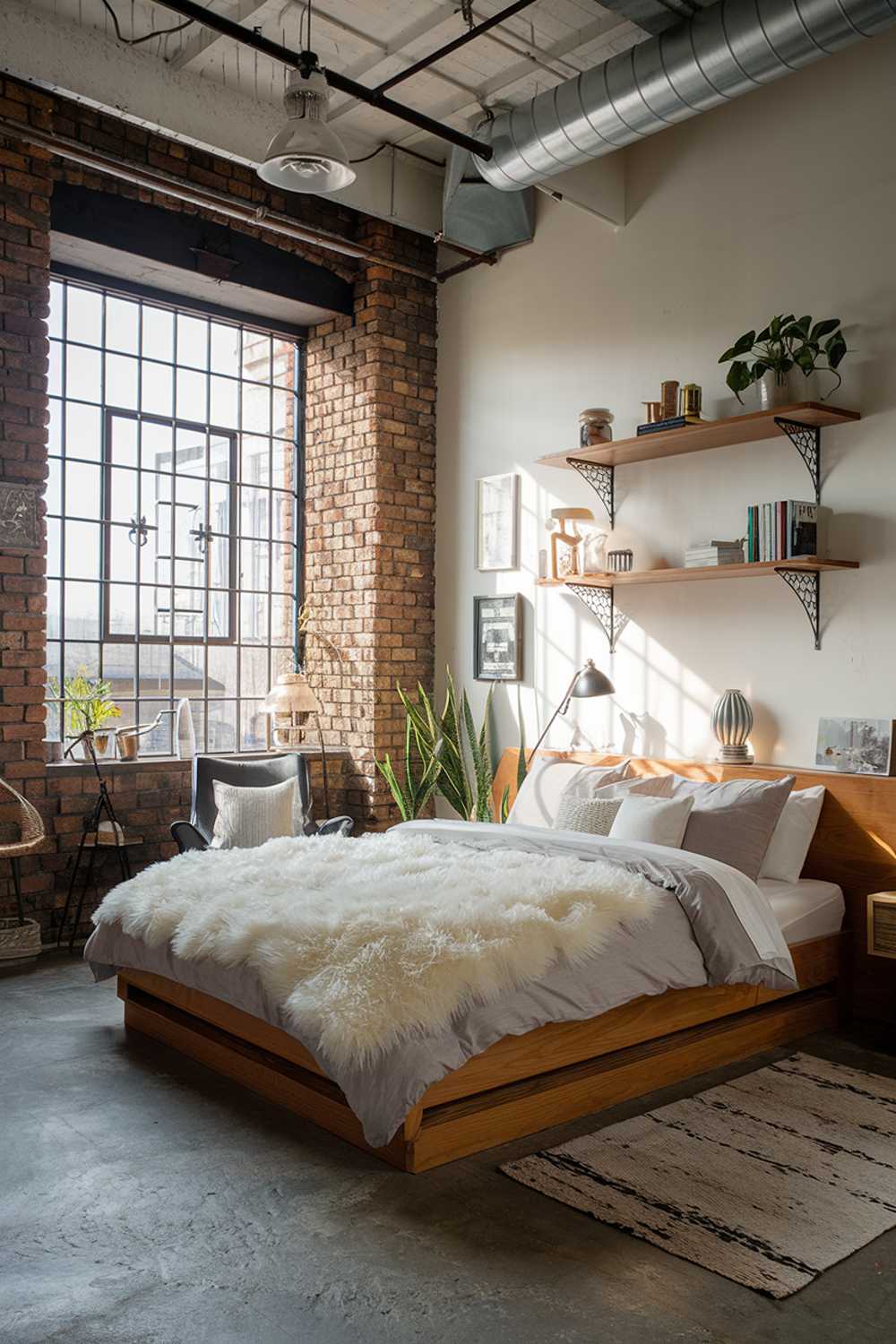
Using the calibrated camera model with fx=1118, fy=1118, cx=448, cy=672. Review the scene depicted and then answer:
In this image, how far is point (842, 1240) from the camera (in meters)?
2.67

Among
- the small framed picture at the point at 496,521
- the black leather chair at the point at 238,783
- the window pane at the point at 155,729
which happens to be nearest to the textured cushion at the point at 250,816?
the black leather chair at the point at 238,783

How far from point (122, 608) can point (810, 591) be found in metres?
3.67

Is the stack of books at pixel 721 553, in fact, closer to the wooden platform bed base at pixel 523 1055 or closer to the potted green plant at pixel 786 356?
the potted green plant at pixel 786 356

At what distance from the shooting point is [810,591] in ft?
16.0

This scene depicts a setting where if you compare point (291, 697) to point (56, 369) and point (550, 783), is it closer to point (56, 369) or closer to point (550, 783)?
point (550, 783)

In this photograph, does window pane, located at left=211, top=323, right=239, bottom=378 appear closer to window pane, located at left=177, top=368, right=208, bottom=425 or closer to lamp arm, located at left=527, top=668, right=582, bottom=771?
window pane, located at left=177, top=368, right=208, bottom=425

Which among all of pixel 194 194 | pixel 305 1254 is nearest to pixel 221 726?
pixel 194 194

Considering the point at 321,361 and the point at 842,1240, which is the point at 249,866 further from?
the point at 321,361

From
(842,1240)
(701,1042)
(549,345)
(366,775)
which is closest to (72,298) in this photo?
(549,345)

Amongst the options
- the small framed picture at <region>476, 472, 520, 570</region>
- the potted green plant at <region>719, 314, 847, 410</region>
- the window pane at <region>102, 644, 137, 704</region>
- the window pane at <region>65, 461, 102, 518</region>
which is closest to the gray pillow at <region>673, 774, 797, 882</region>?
the potted green plant at <region>719, 314, 847, 410</region>

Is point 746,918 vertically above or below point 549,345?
below

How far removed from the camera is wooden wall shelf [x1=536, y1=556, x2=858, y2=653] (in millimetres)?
4680

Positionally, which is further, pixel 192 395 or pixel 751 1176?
pixel 192 395

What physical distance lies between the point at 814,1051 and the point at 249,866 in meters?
2.18
